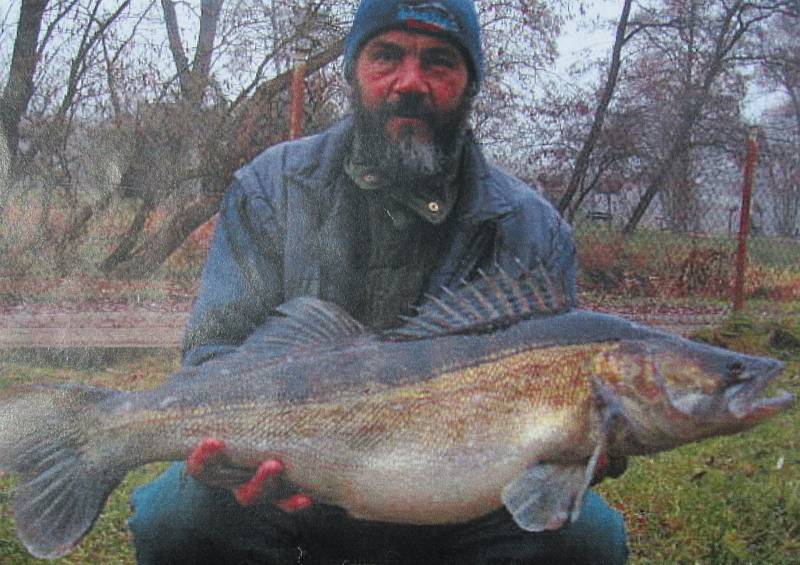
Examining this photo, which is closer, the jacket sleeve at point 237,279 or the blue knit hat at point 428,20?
the blue knit hat at point 428,20

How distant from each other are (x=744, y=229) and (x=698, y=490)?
75 centimetres

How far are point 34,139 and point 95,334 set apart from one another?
1.43 feet

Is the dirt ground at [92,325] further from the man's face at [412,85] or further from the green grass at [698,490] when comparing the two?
the man's face at [412,85]

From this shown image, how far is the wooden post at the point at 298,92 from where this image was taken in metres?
2.00

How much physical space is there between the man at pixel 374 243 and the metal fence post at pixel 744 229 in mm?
1116

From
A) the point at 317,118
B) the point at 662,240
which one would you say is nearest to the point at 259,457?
the point at 317,118

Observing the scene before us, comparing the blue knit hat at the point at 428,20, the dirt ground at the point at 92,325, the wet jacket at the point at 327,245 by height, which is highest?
the blue knit hat at the point at 428,20

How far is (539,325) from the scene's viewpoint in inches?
54.7

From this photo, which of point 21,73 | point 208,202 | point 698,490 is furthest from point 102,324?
point 698,490

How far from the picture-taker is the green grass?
1980 millimetres

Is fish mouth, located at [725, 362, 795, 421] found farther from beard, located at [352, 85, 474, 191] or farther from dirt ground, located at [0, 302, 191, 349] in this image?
dirt ground, located at [0, 302, 191, 349]

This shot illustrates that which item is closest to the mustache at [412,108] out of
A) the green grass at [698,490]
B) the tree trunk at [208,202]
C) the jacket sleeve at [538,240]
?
the jacket sleeve at [538,240]

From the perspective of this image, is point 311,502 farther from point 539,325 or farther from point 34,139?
point 34,139

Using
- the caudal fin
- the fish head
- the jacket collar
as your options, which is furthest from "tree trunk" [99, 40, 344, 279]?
the fish head
